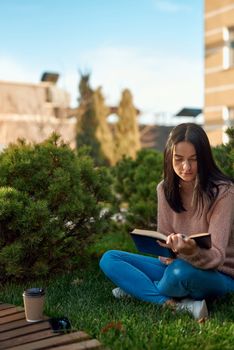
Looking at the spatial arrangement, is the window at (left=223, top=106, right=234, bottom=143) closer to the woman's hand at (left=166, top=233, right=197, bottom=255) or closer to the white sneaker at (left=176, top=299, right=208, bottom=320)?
the white sneaker at (left=176, top=299, right=208, bottom=320)

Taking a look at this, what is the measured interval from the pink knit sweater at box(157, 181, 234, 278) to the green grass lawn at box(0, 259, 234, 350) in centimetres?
35

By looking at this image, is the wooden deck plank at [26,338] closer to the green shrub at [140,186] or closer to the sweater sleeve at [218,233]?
the sweater sleeve at [218,233]

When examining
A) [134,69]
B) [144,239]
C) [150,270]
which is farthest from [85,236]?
[134,69]

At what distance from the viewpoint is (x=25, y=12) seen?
30.4 metres

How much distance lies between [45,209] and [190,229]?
56.4 inches

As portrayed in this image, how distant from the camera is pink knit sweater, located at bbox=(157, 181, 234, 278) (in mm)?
3580

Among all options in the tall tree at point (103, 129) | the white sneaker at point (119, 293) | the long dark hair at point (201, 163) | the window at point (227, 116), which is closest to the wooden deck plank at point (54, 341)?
the white sneaker at point (119, 293)

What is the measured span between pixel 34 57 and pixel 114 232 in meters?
21.6

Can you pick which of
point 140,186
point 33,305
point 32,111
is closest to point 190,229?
point 33,305

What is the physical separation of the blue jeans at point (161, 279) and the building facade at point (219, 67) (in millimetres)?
15353

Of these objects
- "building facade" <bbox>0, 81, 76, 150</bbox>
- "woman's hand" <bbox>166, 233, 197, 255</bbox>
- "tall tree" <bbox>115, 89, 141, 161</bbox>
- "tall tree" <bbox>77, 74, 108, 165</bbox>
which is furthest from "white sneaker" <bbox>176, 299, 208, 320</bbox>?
"building facade" <bbox>0, 81, 76, 150</bbox>

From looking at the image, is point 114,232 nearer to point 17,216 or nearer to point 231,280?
point 17,216

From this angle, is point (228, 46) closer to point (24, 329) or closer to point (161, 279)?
point (161, 279)

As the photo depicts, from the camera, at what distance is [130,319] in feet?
11.8
